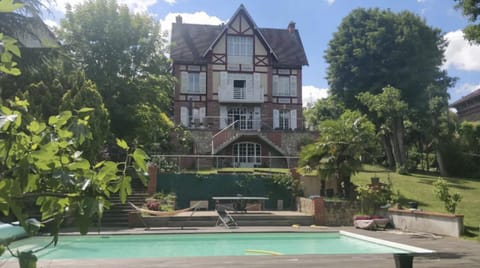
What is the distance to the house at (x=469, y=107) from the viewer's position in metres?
40.4

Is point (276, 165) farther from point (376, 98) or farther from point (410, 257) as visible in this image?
point (410, 257)

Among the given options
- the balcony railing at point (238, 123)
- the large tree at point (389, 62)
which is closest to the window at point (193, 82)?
the balcony railing at point (238, 123)

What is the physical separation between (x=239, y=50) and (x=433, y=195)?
19.6 metres

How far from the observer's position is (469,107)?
42000 mm

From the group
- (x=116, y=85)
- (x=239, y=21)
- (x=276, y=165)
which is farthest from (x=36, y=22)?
(x=239, y=21)

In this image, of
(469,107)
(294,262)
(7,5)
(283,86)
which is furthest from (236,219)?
(469,107)

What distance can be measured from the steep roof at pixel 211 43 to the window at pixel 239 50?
3.39 feet

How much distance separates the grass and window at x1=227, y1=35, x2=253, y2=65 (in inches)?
522

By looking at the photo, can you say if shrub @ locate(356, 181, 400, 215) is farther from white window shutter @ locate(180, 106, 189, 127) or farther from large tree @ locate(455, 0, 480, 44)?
white window shutter @ locate(180, 106, 189, 127)

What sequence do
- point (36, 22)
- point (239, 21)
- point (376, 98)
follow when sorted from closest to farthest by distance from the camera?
point (36, 22)
point (376, 98)
point (239, 21)

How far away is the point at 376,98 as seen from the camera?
2780 cm

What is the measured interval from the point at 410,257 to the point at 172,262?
6254 mm

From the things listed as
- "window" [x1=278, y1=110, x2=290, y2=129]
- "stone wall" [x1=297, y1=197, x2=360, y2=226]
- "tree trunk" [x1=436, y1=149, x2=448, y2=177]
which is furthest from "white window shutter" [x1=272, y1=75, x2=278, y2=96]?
"stone wall" [x1=297, y1=197, x2=360, y2=226]

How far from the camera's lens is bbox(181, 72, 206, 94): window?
34.9 meters
